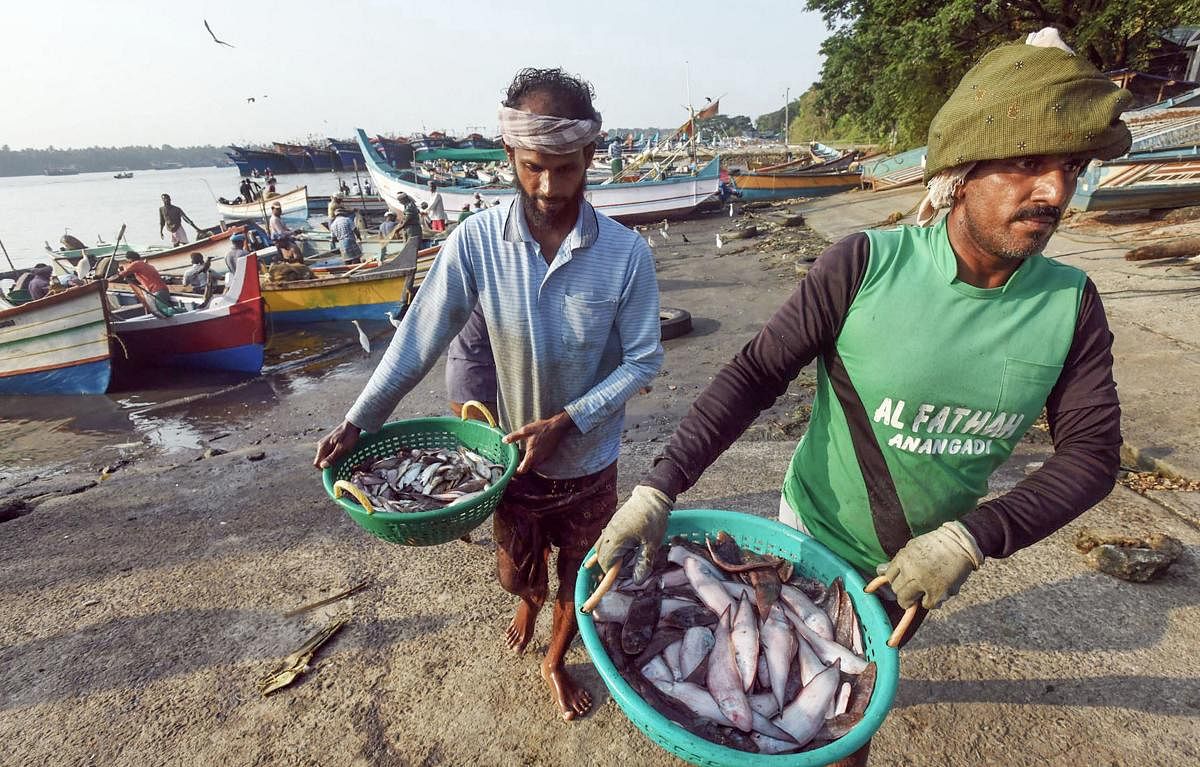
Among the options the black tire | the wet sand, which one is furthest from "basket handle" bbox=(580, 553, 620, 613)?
the black tire

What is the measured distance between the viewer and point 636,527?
163 centimetres

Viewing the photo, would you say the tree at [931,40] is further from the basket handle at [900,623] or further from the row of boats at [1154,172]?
the basket handle at [900,623]

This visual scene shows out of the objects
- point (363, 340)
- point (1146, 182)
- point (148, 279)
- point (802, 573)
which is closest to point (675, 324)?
point (363, 340)

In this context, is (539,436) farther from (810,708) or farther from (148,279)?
(148,279)

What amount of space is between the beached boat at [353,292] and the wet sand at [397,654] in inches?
327

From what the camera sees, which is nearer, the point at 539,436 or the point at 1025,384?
the point at 1025,384

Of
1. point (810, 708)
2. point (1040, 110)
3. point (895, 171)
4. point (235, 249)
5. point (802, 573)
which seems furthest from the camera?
point (895, 171)

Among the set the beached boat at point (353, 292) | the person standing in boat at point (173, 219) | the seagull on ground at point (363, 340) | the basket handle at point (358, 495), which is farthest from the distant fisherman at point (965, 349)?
the person standing in boat at point (173, 219)

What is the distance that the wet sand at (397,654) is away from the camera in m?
2.39

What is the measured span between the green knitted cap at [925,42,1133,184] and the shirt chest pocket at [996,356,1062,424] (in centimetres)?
53

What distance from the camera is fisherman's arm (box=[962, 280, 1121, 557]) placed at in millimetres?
1491

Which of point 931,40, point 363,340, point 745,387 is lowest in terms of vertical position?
point 363,340

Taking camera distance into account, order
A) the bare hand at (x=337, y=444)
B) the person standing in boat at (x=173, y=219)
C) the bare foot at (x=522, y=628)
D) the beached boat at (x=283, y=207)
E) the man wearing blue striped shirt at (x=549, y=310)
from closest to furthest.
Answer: the man wearing blue striped shirt at (x=549, y=310)
the bare hand at (x=337, y=444)
the bare foot at (x=522, y=628)
the person standing in boat at (x=173, y=219)
the beached boat at (x=283, y=207)

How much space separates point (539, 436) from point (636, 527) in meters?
0.80
